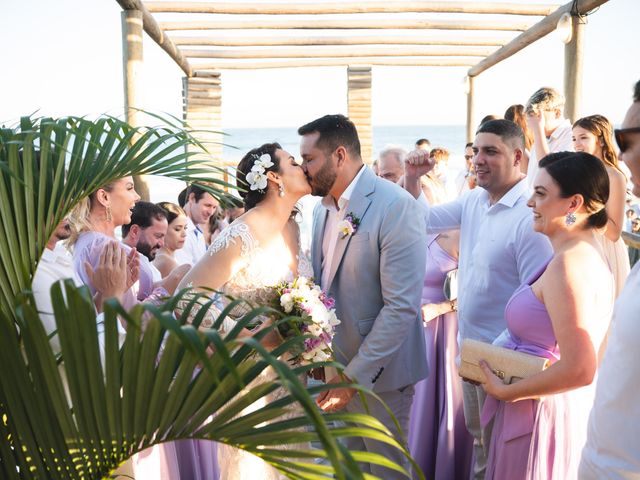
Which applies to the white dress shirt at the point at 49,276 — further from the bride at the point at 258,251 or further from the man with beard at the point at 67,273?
→ the bride at the point at 258,251

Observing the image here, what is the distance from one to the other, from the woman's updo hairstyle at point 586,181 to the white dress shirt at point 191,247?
397 centimetres

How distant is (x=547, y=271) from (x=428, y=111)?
259ft

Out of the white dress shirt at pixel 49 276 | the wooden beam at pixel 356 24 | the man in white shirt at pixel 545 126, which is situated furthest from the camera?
the wooden beam at pixel 356 24

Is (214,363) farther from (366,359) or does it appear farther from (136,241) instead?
(136,241)

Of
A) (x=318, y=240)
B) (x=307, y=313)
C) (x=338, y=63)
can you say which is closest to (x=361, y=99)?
(x=338, y=63)

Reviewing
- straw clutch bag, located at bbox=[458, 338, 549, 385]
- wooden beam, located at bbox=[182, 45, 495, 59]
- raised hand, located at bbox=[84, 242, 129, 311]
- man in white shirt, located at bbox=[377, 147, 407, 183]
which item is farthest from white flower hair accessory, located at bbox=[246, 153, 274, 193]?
wooden beam, located at bbox=[182, 45, 495, 59]

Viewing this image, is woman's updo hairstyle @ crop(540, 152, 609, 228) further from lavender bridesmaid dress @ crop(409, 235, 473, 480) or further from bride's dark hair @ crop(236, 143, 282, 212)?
lavender bridesmaid dress @ crop(409, 235, 473, 480)

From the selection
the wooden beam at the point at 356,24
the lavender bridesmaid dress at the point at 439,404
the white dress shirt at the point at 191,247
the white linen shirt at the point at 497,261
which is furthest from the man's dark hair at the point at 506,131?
the wooden beam at the point at 356,24

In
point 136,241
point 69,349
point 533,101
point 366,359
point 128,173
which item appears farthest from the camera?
point 533,101

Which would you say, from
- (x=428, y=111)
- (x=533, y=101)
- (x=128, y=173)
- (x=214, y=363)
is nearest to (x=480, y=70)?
(x=533, y=101)

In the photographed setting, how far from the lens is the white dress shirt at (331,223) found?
3777 millimetres

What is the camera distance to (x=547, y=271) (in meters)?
2.92

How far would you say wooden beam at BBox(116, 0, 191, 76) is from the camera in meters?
7.26

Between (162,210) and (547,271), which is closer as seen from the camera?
(547,271)
